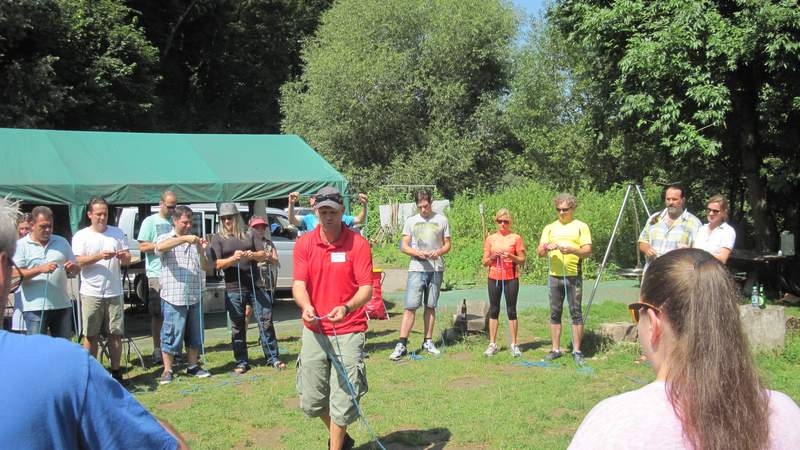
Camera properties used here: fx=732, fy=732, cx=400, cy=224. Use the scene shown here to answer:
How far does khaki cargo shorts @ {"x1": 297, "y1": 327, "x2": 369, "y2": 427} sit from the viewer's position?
5.02 meters

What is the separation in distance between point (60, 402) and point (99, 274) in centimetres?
611

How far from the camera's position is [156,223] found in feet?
27.6

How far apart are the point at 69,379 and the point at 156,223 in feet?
23.2

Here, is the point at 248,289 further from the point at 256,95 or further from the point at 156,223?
the point at 256,95

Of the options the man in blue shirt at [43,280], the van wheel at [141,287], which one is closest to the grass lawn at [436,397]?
the man in blue shirt at [43,280]

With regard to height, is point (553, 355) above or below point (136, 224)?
below

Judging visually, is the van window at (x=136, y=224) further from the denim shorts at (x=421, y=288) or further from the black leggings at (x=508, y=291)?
the black leggings at (x=508, y=291)

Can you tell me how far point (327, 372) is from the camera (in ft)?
16.8

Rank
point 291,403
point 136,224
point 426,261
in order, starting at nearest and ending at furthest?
point 291,403
point 426,261
point 136,224

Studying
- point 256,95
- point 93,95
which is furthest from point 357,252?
point 256,95

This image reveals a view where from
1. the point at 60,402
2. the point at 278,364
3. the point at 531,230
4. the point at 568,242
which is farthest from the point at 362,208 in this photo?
the point at 531,230

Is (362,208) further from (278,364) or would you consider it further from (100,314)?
(100,314)

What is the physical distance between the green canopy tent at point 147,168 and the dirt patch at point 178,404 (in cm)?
355

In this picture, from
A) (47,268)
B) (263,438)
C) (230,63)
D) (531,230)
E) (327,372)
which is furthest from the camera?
(230,63)
